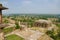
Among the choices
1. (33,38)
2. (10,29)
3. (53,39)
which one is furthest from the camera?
(10,29)

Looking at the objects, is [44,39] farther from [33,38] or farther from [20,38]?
[20,38]

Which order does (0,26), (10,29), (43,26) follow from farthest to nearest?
(43,26) → (10,29) → (0,26)

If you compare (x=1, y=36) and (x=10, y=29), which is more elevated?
(x=1, y=36)

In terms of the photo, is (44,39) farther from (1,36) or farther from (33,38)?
(1,36)

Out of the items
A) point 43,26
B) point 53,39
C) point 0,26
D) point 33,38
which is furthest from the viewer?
point 43,26

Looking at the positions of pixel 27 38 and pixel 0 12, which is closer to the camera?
pixel 0 12

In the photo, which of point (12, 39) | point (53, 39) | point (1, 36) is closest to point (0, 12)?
point (1, 36)

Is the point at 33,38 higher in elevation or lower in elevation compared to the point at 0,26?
lower

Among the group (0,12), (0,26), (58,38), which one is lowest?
(58,38)

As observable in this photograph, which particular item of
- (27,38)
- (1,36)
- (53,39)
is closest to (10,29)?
(27,38)
